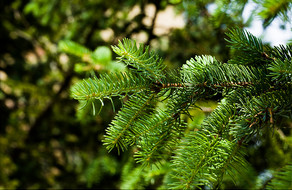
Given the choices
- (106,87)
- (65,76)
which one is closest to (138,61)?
(106,87)

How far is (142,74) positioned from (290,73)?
9.5 inches

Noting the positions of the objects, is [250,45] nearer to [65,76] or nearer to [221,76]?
[221,76]

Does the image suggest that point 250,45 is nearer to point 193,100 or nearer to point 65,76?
point 193,100

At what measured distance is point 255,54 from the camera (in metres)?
0.45

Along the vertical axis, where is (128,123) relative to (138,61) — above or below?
below

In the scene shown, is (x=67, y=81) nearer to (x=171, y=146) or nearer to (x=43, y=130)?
(x=43, y=130)

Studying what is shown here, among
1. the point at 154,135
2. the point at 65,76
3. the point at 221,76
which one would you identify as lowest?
the point at 154,135

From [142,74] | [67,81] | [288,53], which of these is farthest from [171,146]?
[67,81]

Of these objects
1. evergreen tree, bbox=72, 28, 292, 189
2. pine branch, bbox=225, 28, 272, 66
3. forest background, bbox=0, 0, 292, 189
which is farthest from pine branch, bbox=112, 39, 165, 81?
forest background, bbox=0, 0, 292, 189

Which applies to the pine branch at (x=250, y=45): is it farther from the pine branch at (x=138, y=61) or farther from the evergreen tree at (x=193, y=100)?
the pine branch at (x=138, y=61)

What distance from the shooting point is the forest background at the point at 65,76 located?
125 cm

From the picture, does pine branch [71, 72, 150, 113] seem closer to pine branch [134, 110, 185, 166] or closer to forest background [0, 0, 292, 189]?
pine branch [134, 110, 185, 166]

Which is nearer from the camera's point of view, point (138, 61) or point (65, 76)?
point (138, 61)

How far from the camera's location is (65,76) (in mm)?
1521
